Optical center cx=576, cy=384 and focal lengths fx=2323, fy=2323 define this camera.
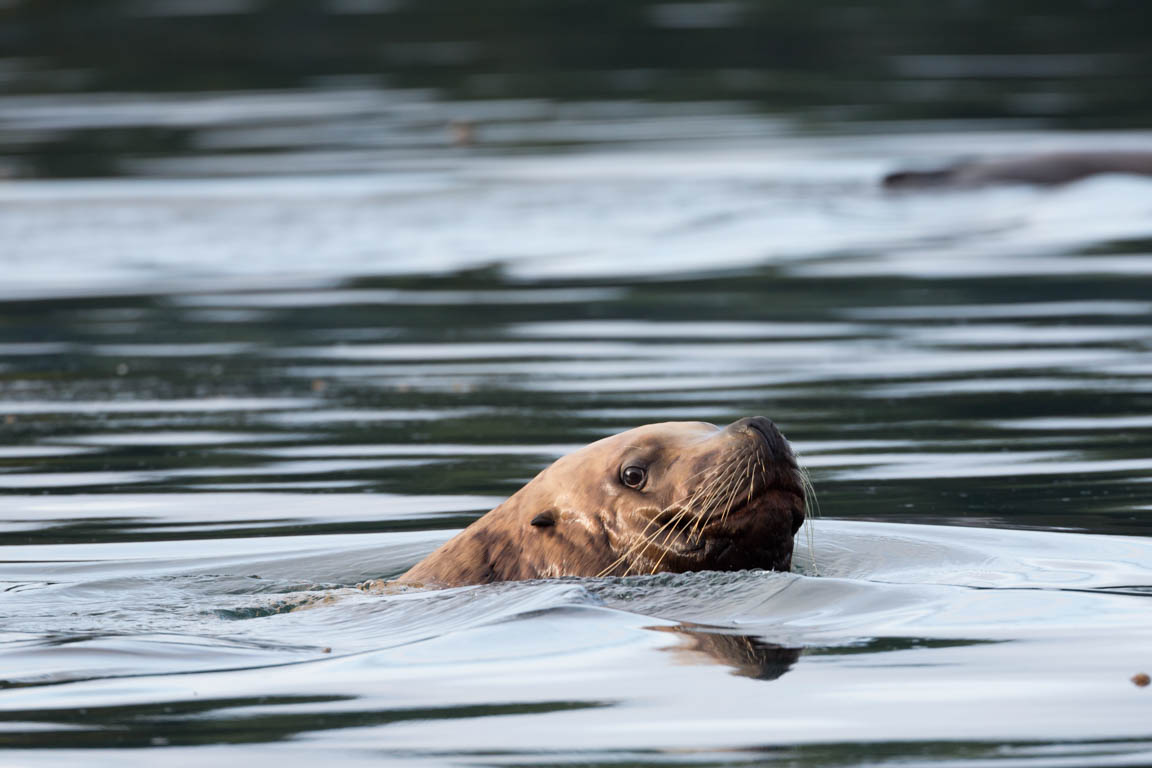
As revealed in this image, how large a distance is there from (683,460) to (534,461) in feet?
8.46

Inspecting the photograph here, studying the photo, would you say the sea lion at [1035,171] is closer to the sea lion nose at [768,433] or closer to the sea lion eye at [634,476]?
the sea lion eye at [634,476]

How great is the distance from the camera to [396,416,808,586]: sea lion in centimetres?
634

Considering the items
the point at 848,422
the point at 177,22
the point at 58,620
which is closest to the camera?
the point at 58,620

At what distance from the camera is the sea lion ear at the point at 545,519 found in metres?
6.74

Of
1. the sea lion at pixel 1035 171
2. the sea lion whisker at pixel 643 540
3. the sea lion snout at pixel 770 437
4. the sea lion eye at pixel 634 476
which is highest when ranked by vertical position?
the sea lion at pixel 1035 171

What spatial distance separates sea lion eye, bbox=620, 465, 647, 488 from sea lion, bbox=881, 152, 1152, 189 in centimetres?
1038

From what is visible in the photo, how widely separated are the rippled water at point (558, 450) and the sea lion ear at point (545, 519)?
30 cm

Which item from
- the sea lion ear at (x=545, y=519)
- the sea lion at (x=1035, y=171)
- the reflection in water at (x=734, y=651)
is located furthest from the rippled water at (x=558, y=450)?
the sea lion ear at (x=545, y=519)

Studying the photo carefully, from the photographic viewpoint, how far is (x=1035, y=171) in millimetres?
16859

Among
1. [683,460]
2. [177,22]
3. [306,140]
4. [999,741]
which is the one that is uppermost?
[177,22]

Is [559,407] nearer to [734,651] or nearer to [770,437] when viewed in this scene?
[770,437]

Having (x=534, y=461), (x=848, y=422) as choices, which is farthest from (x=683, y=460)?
(x=848, y=422)

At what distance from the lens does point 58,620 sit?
6535 mm

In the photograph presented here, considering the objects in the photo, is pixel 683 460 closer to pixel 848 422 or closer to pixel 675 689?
pixel 675 689
